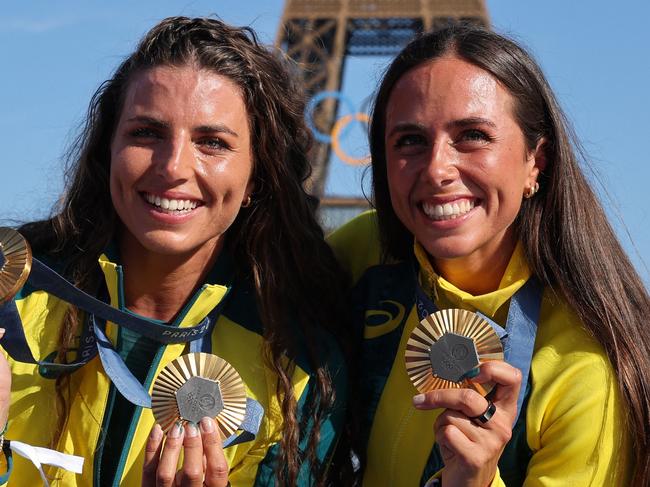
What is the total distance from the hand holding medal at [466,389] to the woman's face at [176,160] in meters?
1.15

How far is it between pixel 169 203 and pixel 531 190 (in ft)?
5.02

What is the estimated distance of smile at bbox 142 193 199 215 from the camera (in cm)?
410

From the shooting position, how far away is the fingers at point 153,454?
3.43m

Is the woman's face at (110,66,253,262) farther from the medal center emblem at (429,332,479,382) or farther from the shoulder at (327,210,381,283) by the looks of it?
the medal center emblem at (429,332,479,382)

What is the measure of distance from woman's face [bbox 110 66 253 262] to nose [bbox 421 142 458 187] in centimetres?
86

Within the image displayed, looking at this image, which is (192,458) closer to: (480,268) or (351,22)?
(480,268)

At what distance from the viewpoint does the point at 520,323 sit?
4.09 meters

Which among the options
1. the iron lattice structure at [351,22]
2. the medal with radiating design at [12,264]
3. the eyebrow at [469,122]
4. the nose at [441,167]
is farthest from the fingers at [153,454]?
the iron lattice structure at [351,22]

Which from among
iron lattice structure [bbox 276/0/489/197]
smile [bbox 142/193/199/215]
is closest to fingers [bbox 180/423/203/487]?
smile [bbox 142/193/199/215]

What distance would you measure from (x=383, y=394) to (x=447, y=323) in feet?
2.91

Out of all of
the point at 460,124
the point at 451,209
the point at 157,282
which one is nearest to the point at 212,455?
the point at 157,282

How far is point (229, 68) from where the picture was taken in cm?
445

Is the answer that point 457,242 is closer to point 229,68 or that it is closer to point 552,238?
point 552,238

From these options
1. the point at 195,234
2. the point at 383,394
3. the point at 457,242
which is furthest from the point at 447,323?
the point at 195,234
